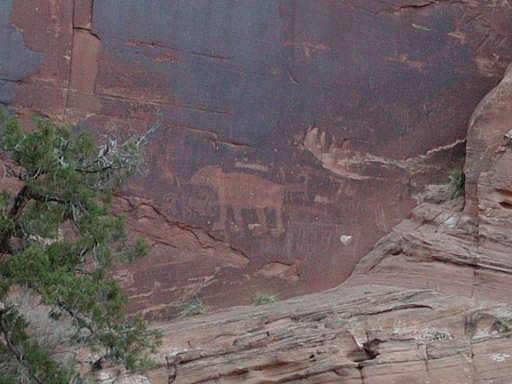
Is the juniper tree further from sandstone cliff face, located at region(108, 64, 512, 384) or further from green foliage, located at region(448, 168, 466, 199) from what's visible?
green foliage, located at region(448, 168, 466, 199)

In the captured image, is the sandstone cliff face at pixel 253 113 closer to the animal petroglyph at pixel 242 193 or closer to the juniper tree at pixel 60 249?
the animal petroglyph at pixel 242 193

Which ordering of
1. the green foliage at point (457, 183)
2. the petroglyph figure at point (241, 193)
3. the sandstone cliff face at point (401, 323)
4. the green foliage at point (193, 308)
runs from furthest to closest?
the green foliage at point (457, 183) → the petroglyph figure at point (241, 193) → the green foliage at point (193, 308) → the sandstone cliff face at point (401, 323)

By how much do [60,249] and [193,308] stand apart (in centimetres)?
372

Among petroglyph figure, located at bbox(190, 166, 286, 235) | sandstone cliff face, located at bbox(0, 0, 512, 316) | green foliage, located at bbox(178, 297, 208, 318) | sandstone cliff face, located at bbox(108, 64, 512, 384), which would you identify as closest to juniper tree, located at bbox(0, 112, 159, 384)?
sandstone cliff face, located at bbox(108, 64, 512, 384)

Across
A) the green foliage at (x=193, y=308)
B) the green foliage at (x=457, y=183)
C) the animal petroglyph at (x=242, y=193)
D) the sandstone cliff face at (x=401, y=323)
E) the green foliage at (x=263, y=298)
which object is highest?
the green foliage at (x=457, y=183)

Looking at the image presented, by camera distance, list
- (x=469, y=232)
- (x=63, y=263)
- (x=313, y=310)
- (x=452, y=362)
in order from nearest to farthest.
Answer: (x=63, y=263), (x=452, y=362), (x=313, y=310), (x=469, y=232)

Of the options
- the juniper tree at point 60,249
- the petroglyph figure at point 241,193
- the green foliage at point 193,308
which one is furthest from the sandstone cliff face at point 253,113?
the juniper tree at point 60,249

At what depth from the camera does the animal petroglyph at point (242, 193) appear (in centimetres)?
1380

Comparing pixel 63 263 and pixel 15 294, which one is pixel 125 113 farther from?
pixel 63 263

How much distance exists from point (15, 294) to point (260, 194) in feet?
12.8

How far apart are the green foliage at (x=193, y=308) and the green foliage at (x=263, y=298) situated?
1.89ft

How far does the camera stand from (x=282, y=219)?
554 inches

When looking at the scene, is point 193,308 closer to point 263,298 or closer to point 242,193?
point 263,298

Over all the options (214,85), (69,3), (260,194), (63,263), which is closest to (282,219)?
(260,194)
